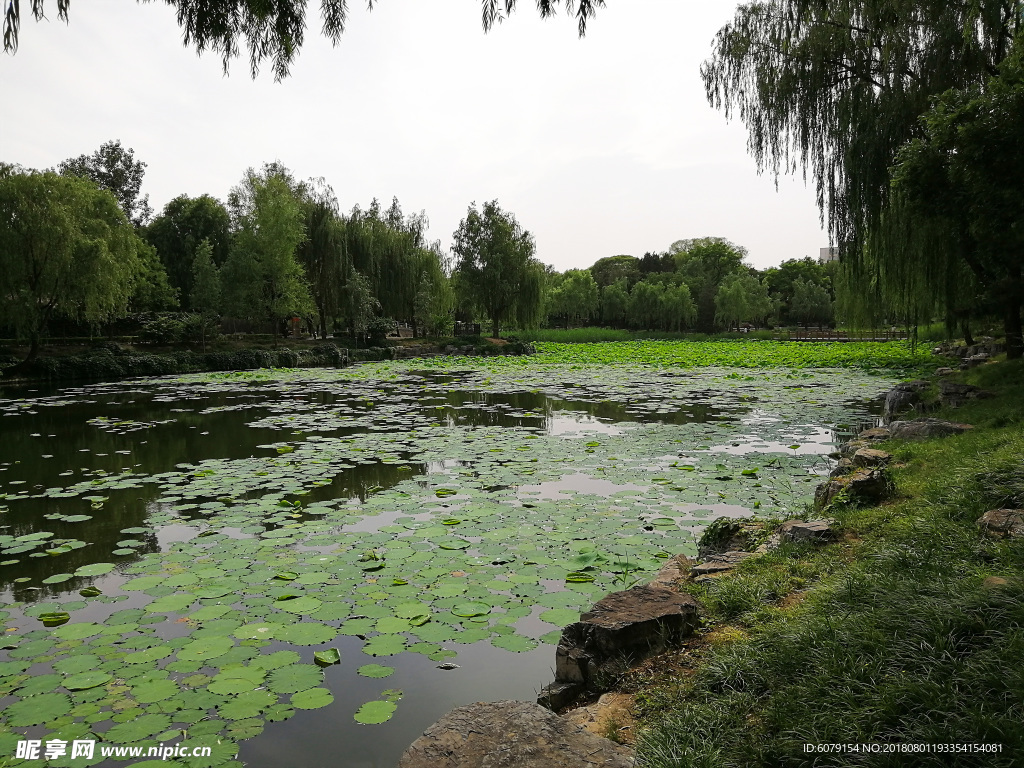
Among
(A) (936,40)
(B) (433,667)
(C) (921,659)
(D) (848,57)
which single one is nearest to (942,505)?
(C) (921,659)

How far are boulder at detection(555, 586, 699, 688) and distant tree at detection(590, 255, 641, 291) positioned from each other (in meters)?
70.9

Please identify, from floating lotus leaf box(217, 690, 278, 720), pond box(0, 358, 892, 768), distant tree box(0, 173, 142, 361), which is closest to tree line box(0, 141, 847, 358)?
distant tree box(0, 173, 142, 361)

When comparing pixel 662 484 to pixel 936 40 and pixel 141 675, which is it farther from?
pixel 936 40

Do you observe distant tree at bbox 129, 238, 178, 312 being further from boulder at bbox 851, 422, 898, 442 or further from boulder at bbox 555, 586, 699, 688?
boulder at bbox 555, 586, 699, 688

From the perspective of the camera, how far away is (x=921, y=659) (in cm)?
193

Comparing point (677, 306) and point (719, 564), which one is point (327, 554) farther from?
point (677, 306)

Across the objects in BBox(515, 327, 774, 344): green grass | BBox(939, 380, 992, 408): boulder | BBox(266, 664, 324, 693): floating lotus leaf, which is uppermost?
BBox(515, 327, 774, 344): green grass

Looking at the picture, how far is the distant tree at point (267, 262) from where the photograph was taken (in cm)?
2567

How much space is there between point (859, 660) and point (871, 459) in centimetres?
375

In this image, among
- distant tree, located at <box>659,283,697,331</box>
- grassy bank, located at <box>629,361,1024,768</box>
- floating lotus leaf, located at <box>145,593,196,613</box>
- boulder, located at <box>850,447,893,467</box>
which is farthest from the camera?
distant tree, located at <box>659,283,697,331</box>

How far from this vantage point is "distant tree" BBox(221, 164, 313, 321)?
84.2 ft

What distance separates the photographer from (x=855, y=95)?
11797mm

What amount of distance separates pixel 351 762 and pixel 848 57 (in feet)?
47.0

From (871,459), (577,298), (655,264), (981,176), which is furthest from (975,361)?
(655,264)
